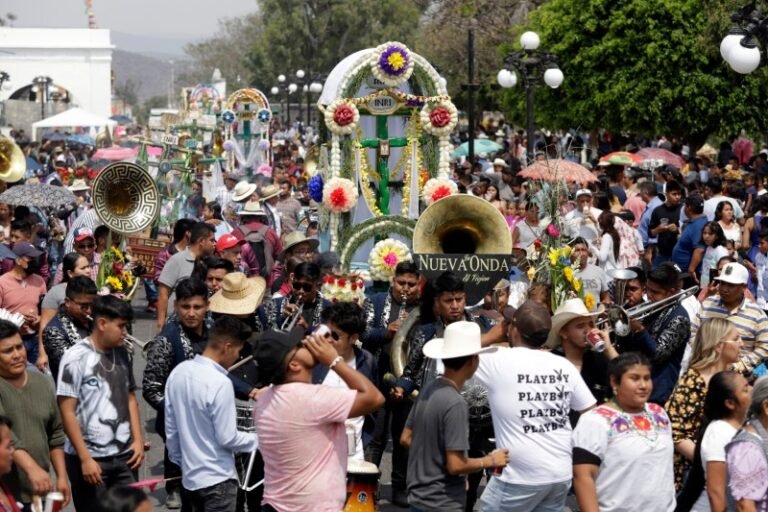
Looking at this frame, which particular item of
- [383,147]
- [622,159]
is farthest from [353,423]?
[622,159]

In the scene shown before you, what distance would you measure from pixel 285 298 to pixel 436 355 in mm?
3306

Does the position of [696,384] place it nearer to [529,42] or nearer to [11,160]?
[529,42]

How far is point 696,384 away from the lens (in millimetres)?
7246

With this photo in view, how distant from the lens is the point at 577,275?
11.1 meters

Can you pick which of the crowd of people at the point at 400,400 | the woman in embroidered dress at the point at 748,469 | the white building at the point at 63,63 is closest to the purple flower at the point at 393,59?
the crowd of people at the point at 400,400

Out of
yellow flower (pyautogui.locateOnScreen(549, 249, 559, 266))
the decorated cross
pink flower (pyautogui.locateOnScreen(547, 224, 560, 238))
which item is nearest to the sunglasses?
yellow flower (pyautogui.locateOnScreen(549, 249, 559, 266))

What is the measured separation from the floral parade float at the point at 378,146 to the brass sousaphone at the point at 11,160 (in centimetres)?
803

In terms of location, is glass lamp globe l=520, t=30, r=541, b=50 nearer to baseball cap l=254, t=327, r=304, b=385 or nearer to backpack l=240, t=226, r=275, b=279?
backpack l=240, t=226, r=275, b=279

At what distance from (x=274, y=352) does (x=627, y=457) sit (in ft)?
5.24

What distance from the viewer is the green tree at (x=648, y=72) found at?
1068 inches

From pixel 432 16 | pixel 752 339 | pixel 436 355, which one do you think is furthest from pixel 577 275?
pixel 432 16

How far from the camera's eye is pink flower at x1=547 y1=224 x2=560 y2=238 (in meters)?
10.2

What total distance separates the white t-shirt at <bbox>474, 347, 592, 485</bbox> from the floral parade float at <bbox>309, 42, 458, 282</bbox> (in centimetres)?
673

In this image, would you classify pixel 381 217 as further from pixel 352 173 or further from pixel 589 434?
pixel 589 434
